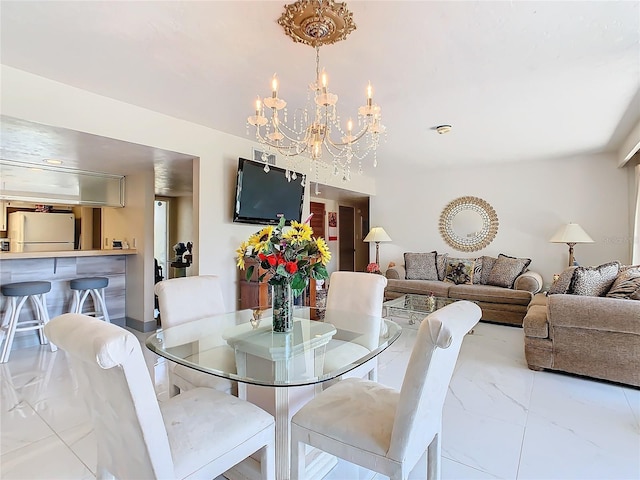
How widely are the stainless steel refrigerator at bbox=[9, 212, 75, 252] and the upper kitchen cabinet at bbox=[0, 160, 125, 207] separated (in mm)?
2173

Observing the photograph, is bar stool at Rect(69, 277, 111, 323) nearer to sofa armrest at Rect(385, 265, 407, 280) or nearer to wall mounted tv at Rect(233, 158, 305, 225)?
wall mounted tv at Rect(233, 158, 305, 225)

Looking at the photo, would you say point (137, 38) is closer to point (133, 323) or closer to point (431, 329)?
point (431, 329)

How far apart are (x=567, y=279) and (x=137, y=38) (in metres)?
3.80

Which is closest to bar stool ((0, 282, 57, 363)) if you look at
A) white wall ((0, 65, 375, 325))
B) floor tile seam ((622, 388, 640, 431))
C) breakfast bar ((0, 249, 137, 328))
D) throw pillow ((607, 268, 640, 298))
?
breakfast bar ((0, 249, 137, 328))

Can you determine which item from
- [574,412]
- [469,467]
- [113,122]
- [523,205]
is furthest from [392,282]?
[113,122]

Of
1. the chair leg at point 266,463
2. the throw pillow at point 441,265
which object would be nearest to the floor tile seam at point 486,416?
the chair leg at point 266,463

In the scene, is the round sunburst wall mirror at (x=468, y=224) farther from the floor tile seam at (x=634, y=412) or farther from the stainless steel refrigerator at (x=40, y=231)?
the stainless steel refrigerator at (x=40, y=231)

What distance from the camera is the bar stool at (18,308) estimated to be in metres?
3.13

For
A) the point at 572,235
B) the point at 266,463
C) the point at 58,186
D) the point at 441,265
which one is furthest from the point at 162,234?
the point at 572,235

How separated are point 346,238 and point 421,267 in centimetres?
265

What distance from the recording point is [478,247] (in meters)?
5.57

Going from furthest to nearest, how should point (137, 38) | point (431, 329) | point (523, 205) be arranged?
point (523, 205) < point (137, 38) < point (431, 329)

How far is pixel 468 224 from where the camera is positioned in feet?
18.5

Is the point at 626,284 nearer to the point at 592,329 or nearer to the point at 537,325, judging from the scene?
the point at 592,329
